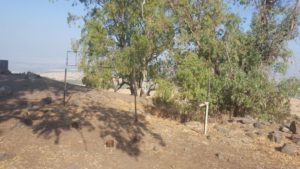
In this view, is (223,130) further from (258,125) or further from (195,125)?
(258,125)

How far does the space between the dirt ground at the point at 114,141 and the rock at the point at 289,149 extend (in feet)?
0.52

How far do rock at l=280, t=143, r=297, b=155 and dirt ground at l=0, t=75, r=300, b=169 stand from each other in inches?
6.2

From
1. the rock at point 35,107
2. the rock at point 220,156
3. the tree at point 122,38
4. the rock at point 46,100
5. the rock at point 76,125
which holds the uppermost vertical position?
the tree at point 122,38

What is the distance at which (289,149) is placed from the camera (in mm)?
11016

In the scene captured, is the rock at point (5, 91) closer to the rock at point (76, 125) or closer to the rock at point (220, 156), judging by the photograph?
the rock at point (76, 125)

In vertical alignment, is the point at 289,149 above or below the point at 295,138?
below

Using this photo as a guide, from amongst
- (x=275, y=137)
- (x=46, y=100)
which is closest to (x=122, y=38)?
(x=46, y=100)

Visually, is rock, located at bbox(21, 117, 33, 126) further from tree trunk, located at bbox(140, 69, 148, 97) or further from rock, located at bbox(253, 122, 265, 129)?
tree trunk, located at bbox(140, 69, 148, 97)

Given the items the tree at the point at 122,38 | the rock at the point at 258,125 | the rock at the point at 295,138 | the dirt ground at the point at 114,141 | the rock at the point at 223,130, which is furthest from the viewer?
the tree at the point at 122,38

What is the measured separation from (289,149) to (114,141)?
442 centimetres

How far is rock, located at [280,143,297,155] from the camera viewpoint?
10.9m

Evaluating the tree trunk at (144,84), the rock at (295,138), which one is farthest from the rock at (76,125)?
the tree trunk at (144,84)

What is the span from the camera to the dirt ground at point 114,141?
9.30 meters

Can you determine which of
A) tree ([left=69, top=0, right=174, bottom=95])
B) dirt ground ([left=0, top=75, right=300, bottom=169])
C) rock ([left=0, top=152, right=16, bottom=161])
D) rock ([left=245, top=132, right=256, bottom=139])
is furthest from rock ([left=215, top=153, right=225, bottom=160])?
tree ([left=69, top=0, right=174, bottom=95])
